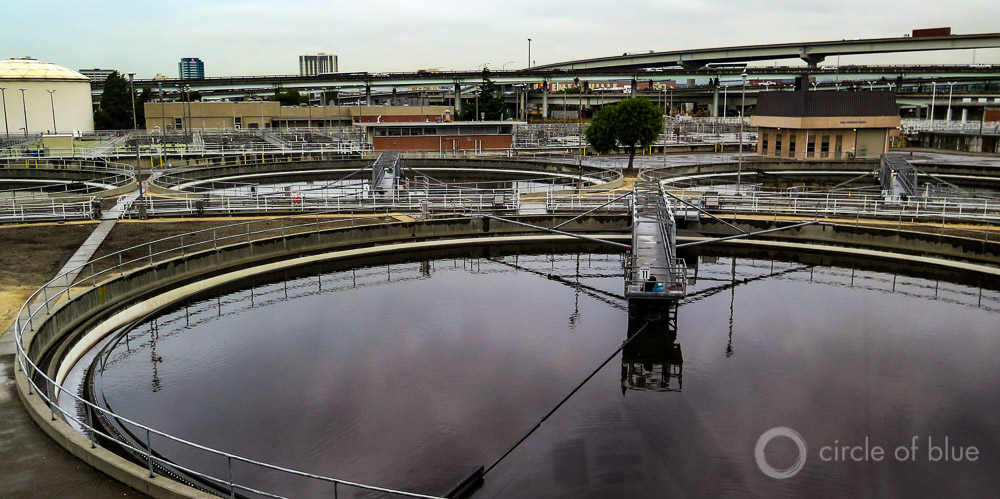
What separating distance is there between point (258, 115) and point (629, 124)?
68460 mm

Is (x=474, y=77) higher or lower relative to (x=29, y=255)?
higher

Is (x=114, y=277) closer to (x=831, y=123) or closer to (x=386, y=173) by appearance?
(x=386, y=173)

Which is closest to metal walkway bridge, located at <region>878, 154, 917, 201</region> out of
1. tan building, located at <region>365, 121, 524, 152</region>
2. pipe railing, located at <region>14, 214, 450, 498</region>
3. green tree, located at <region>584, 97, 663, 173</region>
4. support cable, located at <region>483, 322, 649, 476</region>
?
green tree, located at <region>584, 97, 663, 173</region>

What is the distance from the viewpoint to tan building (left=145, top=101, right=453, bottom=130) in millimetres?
111938

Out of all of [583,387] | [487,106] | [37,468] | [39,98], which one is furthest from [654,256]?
[487,106]

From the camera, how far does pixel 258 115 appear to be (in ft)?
384

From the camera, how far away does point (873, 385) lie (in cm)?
2136

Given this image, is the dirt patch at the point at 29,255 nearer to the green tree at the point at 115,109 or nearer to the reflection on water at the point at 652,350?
the reflection on water at the point at 652,350

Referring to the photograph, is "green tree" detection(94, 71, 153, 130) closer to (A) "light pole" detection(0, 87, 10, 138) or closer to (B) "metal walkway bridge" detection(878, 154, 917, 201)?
(A) "light pole" detection(0, 87, 10, 138)

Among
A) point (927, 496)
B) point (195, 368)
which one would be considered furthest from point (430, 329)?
point (927, 496)

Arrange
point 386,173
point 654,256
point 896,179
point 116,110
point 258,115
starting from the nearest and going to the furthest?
point 654,256 → point 896,179 → point 386,173 → point 258,115 → point 116,110

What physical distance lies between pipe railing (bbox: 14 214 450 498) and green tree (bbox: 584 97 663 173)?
3306cm

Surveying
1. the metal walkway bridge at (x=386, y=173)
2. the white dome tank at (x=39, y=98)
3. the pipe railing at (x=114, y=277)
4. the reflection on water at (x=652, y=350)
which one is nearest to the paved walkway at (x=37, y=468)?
the pipe railing at (x=114, y=277)

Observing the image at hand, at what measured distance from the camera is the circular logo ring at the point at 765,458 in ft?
55.2
